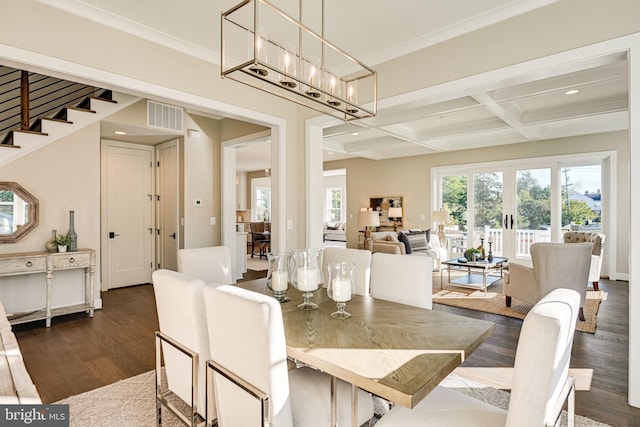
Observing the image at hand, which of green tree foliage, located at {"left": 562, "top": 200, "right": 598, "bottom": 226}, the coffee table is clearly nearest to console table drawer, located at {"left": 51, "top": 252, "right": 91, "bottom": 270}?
the coffee table

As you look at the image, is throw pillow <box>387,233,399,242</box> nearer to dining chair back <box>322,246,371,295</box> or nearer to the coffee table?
the coffee table

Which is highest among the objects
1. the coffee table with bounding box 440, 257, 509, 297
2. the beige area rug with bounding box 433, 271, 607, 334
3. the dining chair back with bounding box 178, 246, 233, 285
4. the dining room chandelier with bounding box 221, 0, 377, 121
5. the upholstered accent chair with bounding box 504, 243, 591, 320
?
the dining room chandelier with bounding box 221, 0, 377, 121

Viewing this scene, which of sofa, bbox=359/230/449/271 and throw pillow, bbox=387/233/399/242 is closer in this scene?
sofa, bbox=359/230/449/271

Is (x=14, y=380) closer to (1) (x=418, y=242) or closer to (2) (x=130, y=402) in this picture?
(2) (x=130, y=402)

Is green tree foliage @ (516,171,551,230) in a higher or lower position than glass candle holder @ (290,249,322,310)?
higher

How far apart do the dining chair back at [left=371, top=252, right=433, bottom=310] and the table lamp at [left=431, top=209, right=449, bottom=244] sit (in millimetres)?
5864

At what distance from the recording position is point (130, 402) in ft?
7.38

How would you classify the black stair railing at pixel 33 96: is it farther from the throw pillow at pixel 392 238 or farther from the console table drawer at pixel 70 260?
the throw pillow at pixel 392 238

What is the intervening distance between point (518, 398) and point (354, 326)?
2.53 ft

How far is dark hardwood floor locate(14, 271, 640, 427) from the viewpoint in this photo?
7.77 ft

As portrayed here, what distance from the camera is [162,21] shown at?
289 centimetres

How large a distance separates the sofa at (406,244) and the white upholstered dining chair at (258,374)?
465 cm

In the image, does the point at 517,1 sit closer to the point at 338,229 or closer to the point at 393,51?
the point at 393,51

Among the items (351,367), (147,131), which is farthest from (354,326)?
→ (147,131)
